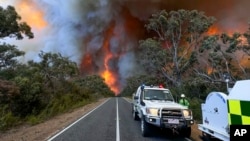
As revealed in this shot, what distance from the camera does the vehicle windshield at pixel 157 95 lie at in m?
15.1

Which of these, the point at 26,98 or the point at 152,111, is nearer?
the point at 152,111

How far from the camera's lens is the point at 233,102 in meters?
5.50

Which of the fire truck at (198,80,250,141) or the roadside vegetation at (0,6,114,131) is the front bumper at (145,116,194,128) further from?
the roadside vegetation at (0,6,114,131)

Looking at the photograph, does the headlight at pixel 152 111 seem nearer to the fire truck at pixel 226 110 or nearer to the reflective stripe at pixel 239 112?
the fire truck at pixel 226 110

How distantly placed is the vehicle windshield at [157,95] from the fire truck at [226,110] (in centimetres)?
681

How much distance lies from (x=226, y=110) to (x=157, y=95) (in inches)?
366

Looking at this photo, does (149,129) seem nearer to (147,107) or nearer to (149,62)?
(147,107)

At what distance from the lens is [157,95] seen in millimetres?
15320

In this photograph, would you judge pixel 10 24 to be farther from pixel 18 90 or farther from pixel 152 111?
pixel 152 111

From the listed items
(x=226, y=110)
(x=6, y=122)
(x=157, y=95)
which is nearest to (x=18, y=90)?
(x=6, y=122)

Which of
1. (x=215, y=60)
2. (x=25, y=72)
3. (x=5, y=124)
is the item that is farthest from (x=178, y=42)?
(x=5, y=124)

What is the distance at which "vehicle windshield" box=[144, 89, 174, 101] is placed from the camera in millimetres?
15117

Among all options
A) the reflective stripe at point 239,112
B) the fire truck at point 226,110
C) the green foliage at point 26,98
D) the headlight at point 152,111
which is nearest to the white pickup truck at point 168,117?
the headlight at point 152,111

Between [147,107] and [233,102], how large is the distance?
738 cm
